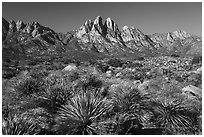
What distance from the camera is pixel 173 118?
6480 mm

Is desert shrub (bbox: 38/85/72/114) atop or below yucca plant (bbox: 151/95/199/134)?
atop

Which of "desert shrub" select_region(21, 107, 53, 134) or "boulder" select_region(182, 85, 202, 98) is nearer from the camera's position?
"desert shrub" select_region(21, 107, 53, 134)

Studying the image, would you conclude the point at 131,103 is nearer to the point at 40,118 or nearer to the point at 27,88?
the point at 40,118

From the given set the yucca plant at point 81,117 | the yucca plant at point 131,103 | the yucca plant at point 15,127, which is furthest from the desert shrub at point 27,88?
the yucca plant at point 15,127

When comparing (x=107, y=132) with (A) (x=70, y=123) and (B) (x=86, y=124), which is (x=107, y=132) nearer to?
(B) (x=86, y=124)

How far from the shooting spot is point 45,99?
7.74 m

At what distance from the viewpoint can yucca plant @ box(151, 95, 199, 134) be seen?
623 cm

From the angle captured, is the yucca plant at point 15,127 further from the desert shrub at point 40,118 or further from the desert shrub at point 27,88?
the desert shrub at point 27,88

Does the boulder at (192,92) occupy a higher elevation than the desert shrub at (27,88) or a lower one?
lower

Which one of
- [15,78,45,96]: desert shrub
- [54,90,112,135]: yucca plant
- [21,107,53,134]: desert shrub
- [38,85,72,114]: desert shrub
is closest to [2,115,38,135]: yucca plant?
[21,107,53,134]: desert shrub

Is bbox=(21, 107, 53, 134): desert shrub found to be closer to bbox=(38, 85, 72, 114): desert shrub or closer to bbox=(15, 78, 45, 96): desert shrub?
bbox=(38, 85, 72, 114): desert shrub

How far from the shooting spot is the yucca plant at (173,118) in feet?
20.4

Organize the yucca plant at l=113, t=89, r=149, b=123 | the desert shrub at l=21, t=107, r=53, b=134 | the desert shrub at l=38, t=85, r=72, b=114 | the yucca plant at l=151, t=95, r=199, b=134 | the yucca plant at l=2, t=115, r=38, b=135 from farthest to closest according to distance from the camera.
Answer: the desert shrub at l=38, t=85, r=72, b=114, the yucca plant at l=113, t=89, r=149, b=123, the yucca plant at l=151, t=95, r=199, b=134, the desert shrub at l=21, t=107, r=53, b=134, the yucca plant at l=2, t=115, r=38, b=135

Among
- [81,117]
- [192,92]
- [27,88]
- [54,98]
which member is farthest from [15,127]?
[192,92]
